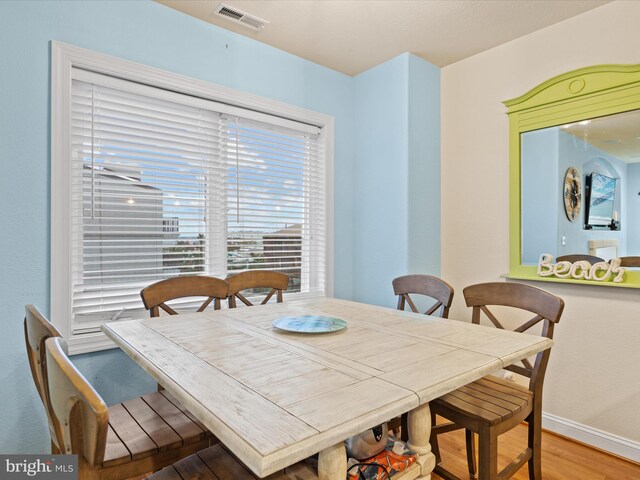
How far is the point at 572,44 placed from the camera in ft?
7.57

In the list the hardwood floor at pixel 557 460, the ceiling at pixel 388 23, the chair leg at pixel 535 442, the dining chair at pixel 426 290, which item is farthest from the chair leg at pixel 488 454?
the ceiling at pixel 388 23

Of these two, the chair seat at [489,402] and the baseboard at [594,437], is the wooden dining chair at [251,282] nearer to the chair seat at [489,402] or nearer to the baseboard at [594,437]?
the chair seat at [489,402]

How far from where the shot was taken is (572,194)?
231 centimetres

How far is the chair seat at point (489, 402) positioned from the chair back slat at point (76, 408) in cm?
123

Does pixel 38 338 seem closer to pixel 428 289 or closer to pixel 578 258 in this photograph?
pixel 428 289

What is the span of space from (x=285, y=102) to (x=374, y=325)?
1874 millimetres

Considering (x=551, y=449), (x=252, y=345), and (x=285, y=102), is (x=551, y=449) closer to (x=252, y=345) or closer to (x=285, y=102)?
(x=252, y=345)

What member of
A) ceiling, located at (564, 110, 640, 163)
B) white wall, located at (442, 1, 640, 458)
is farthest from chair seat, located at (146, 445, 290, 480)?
ceiling, located at (564, 110, 640, 163)

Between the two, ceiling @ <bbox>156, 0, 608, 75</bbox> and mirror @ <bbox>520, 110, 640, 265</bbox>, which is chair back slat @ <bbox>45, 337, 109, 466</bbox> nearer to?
ceiling @ <bbox>156, 0, 608, 75</bbox>

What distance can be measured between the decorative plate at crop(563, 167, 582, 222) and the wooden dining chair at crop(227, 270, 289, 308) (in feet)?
5.97

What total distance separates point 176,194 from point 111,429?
141 cm

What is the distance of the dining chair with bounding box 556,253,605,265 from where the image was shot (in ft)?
7.25

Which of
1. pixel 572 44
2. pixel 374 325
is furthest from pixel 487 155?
pixel 374 325

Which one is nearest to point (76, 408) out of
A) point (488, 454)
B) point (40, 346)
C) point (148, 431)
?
point (40, 346)
